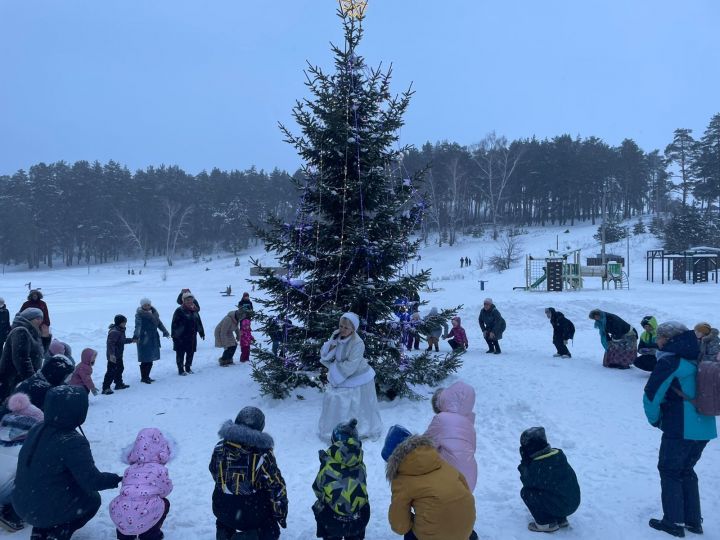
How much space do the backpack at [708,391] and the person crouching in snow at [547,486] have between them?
1251mm

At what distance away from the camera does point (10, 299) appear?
28938 mm

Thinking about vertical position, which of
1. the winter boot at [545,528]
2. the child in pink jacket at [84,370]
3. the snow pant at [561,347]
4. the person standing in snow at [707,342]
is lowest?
the snow pant at [561,347]

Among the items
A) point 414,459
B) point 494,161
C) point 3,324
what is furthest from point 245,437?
point 494,161

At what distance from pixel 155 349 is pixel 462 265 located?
39099 mm

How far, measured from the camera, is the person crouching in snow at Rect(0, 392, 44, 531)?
4430 mm

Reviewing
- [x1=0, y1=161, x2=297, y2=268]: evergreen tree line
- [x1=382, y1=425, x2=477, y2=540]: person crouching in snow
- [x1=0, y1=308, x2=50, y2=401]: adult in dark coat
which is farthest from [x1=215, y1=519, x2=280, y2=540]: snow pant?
[x1=0, y1=161, x2=297, y2=268]: evergreen tree line

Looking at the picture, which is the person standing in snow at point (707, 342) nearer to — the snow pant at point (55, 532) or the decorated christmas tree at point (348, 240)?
the decorated christmas tree at point (348, 240)

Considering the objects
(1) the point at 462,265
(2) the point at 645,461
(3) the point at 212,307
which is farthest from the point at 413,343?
(1) the point at 462,265

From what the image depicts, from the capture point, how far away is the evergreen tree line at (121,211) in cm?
6881

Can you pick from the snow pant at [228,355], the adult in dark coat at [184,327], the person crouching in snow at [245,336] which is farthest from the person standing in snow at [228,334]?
the adult in dark coat at [184,327]

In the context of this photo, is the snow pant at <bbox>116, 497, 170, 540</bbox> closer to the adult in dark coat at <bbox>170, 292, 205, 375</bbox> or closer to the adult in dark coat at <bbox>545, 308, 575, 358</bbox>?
the adult in dark coat at <bbox>170, 292, 205, 375</bbox>

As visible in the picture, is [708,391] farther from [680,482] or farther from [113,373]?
[113,373]

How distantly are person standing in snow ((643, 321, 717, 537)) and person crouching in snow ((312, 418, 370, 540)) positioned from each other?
2713 mm

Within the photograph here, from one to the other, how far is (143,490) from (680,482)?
15.3ft
